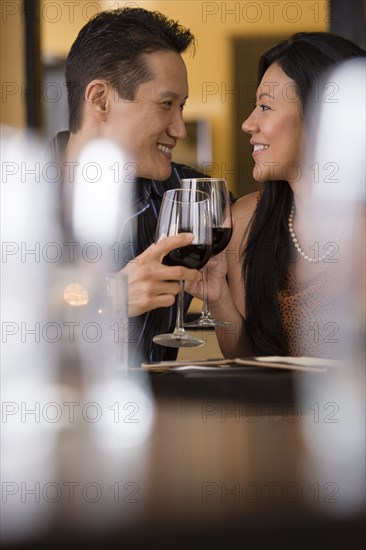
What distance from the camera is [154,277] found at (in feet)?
4.25

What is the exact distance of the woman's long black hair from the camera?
180cm

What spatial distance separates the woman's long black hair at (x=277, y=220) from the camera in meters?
1.80

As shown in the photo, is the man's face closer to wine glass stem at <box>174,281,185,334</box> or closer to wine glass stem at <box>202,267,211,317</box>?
wine glass stem at <box>202,267,211,317</box>

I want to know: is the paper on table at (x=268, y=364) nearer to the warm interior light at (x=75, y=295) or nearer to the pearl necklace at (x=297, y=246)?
the warm interior light at (x=75, y=295)

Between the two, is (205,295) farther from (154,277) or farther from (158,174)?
(158,174)

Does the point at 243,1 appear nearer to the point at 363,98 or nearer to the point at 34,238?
the point at 363,98

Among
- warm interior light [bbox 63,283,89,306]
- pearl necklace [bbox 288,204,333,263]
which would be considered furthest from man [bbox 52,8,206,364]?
warm interior light [bbox 63,283,89,306]

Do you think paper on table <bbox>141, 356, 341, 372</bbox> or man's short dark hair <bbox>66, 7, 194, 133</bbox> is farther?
man's short dark hair <bbox>66, 7, 194, 133</bbox>

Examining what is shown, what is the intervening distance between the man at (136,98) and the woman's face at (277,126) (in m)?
0.24

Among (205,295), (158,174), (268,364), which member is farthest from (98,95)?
(268,364)

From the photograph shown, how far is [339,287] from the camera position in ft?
5.86

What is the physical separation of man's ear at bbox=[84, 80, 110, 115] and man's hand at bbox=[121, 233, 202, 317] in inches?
34.4

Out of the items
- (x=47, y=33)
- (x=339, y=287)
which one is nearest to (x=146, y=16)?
(x=47, y=33)

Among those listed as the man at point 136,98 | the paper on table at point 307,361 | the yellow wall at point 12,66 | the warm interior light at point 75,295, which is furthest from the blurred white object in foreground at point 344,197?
the yellow wall at point 12,66
